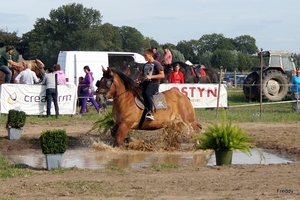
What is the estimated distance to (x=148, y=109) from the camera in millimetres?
14492

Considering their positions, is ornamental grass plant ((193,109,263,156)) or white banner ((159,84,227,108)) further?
white banner ((159,84,227,108))

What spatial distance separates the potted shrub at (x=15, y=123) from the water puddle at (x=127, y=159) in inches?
51.6

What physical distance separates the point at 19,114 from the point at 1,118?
5.48 metres

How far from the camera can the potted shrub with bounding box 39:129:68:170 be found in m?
11.0

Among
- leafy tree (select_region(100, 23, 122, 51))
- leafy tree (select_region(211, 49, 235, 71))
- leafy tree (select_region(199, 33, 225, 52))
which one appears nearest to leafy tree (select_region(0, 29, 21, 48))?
leafy tree (select_region(100, 23, 122, 51))

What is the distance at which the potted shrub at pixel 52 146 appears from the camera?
1102cm

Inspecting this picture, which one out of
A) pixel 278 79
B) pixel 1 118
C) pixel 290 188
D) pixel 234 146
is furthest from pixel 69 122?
pixel 278 79

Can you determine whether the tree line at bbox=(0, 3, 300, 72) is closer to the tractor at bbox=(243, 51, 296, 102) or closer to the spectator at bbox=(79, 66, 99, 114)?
the tractor at bbox=(243, 51, 296, 102)

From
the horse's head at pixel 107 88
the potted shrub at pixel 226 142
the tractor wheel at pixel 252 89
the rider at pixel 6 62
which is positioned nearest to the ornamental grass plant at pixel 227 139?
the potted shrub at pixel 226 142

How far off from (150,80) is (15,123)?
12.2 feet

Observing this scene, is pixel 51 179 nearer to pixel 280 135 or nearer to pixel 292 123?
pixel 280 135

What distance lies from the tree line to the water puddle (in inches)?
2335

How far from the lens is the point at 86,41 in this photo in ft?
260

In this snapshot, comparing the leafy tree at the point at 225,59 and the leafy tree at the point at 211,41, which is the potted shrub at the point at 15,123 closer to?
the leafy tree at the point at 225,59
